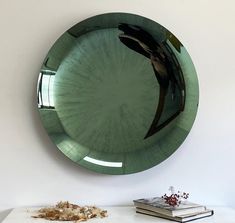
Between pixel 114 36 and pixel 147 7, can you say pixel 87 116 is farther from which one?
pixel 147 7

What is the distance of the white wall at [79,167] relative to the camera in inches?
70.8

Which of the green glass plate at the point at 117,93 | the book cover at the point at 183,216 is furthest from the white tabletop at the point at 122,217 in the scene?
the green glass plate at the point at 117,93

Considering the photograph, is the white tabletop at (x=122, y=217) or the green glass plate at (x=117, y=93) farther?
the green glass plate at (x=117, y=93)

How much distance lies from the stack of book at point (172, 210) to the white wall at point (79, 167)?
0.19m

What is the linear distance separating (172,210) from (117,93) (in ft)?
2.05

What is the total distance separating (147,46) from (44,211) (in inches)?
36.8

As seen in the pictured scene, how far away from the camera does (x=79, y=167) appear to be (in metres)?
1.83

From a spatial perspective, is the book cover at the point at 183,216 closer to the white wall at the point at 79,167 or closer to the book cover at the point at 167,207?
the book cover at the point at 167,207

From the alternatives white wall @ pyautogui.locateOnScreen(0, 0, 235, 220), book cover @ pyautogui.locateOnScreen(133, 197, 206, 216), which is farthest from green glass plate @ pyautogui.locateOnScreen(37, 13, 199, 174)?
book cover @ pyautogui.locateOnScreen(133, 197, 206, 216)

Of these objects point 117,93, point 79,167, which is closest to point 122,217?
point 79,167

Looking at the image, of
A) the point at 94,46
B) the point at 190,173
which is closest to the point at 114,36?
the point at 94,46

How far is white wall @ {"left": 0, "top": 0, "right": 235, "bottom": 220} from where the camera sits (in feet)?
5.90

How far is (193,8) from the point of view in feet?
6.36

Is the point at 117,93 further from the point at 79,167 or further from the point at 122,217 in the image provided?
the point at 122,217
